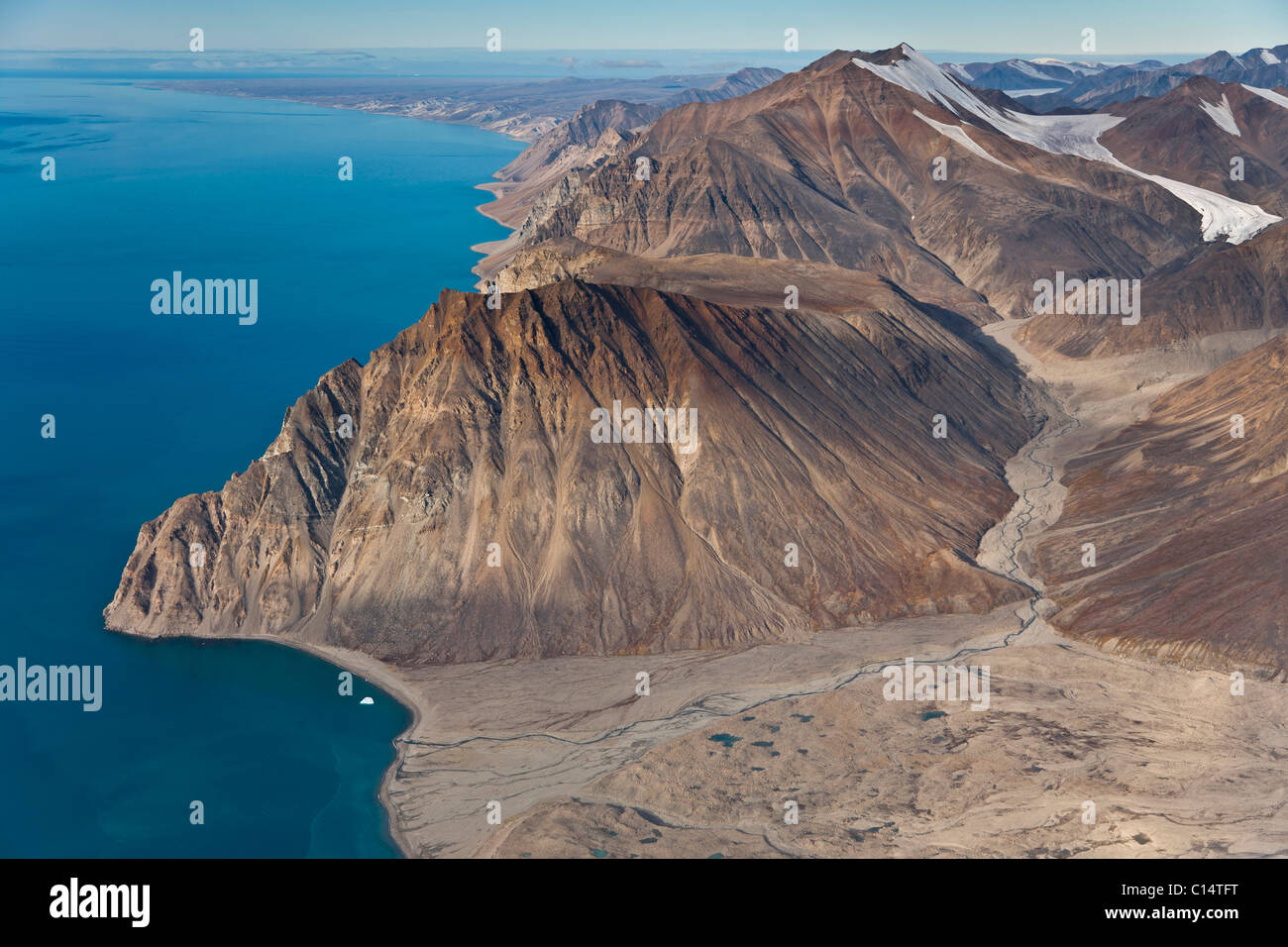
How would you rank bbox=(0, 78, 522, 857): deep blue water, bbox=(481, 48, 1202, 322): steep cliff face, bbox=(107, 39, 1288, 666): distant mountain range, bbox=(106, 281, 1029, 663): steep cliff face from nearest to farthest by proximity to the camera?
bbox=(0, 78, 522, 857): deep blue water → bbox=(107, 39, 1288, 666): distant mountain range → bbox=(106, 281, 1029, 663): steep cliff face → bbox=(481, 48, 1202, 322): steep cliff face

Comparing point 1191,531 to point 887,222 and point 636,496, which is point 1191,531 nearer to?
point 636,496

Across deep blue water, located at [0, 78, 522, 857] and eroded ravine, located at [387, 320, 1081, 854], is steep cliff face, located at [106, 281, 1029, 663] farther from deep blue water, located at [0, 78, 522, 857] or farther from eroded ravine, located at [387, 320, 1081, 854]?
deep blue water, located at [0, 78, 522, 857]

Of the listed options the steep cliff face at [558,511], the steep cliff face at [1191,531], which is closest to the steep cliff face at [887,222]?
the steep cliff face at [1191,531]

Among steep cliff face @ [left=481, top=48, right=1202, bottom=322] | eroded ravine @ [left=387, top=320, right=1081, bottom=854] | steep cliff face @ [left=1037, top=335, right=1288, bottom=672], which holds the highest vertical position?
steep cliff face @ [left=481, top=48, right=1202, bottom=322]

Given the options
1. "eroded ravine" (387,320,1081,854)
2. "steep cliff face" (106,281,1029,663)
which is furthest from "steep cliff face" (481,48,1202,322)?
"eroded ravine" (387,320,1081,854)

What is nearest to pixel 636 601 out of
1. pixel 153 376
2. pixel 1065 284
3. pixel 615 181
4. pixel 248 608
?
pixel 248 608

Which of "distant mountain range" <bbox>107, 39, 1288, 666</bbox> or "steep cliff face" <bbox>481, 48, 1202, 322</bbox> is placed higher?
"steep cliff face" <bbox>481, 48, 1202, 322</bbox>

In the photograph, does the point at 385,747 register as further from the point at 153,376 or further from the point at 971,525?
the point at 153,376
